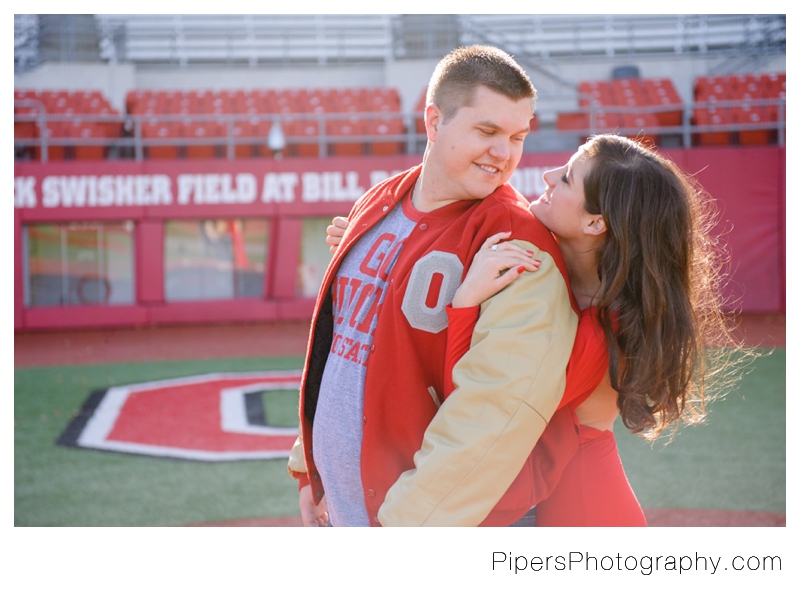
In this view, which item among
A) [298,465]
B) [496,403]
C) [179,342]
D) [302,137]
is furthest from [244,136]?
[496,403]

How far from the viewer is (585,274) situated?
6.05 ft

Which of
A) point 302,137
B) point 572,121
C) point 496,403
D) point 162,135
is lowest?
point 496,403

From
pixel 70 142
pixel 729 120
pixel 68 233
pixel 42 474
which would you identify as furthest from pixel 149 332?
pixel 729 120

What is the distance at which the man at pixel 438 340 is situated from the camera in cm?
152

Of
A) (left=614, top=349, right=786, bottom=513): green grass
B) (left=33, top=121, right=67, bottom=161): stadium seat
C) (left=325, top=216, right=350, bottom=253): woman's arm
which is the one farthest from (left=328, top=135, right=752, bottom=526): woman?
(left=33, top=121, right=67, bottom=161): stadium seat

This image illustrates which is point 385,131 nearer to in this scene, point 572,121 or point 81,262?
point 572,121

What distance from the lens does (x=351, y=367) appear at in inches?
71.0

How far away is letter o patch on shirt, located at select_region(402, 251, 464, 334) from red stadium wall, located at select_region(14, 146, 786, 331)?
839cm

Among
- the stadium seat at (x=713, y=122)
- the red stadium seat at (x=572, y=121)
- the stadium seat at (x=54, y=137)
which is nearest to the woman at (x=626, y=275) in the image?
the stadium seat at (x=713, y=122)

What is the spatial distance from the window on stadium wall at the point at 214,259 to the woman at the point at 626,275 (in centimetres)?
885

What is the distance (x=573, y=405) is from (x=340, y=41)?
12.8 m

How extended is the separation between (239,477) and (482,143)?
11.7ft

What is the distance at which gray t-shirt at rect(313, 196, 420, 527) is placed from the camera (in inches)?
70.7
